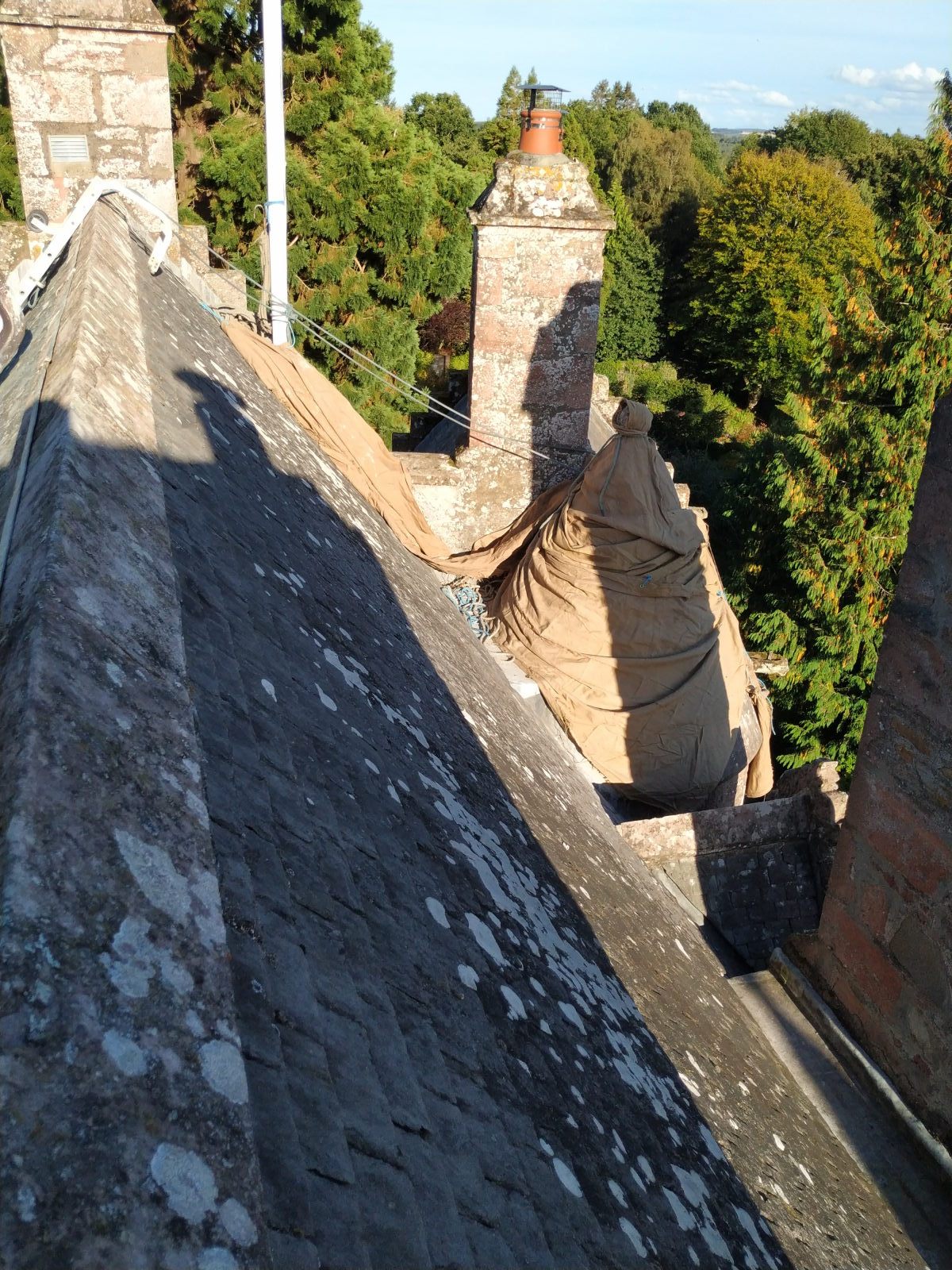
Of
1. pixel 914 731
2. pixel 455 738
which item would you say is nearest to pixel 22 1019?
pixel 455 738

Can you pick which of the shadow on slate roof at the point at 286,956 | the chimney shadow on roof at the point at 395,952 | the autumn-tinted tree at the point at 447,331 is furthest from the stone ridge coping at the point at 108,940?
the autumn-tinted tree at the point at 447,331

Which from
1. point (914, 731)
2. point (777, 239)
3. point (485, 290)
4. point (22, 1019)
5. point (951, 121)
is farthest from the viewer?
point (777, 239)

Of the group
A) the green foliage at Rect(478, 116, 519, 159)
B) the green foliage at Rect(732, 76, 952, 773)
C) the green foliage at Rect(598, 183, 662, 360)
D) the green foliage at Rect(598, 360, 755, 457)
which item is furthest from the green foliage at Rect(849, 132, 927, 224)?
the green foliage at Rect(732, 76, 952, 773)

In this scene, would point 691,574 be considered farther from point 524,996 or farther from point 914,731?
point 524,996

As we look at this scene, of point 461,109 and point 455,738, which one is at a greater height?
point 461,109

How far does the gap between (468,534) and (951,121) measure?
34.8ft

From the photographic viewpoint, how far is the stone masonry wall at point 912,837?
329 centimetres

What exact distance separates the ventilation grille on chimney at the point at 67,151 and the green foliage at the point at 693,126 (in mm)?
45555

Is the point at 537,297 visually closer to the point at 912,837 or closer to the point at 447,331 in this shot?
the point at 912,837

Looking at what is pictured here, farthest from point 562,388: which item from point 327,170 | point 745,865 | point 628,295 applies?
point 628,295

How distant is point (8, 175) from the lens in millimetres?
14211

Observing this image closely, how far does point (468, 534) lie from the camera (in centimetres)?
892

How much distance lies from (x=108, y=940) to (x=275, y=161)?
7311mm

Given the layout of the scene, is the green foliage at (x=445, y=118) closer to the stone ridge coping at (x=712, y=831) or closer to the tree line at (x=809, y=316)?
the tree line at (x=809, y=316)
